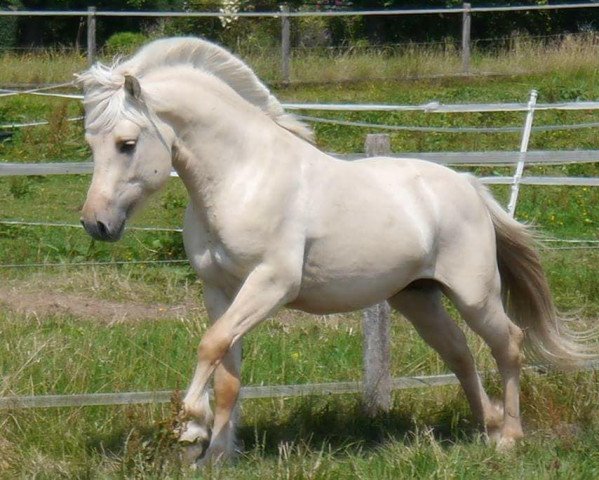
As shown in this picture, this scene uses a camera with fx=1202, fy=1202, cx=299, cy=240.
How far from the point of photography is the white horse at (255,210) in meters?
4.54

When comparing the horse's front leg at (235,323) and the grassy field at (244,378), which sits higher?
the horse's front leg at (235,323)

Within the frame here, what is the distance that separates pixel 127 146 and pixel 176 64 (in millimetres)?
503

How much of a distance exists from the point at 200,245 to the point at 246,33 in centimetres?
2004

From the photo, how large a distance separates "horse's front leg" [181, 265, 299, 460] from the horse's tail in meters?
1.48

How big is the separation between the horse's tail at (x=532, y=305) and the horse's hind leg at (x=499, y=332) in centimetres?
27

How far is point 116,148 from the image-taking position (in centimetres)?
449

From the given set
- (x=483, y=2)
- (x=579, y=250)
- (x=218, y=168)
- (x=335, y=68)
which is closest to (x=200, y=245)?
(x=218, y=168)

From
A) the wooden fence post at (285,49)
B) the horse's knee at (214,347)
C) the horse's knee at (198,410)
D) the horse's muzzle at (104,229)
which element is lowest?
the wooden fence post at (285,49)

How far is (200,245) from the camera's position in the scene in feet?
15.8

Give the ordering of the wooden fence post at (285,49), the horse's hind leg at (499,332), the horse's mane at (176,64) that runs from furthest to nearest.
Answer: the wooden fence post at (285,49) < the horse's hind leg at (499,332) < the horse's mane at (176,64)

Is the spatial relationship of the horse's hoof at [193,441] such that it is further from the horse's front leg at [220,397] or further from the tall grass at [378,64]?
the tall grass at [378,64]

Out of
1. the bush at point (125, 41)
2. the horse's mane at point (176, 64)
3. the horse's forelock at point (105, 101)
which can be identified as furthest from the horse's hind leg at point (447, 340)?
the bush at point (125, 41)

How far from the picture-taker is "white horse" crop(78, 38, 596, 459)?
4539 mm

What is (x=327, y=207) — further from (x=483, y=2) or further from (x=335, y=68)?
(x=483, y=2)
